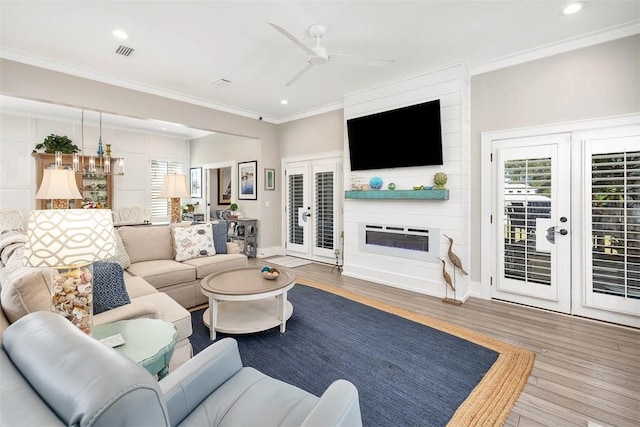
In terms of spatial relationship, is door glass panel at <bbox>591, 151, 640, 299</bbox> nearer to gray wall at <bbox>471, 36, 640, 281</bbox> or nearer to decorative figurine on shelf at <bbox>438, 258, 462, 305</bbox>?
gray wall at <bbox>471, 36, 640, 281</bbox>

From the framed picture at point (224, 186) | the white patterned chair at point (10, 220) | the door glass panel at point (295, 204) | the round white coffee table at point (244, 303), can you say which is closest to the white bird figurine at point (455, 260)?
the round white coffee table at point (244, 303)

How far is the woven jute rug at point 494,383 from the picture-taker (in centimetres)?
184

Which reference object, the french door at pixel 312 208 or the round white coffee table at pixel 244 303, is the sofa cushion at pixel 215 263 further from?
the french door at pixel 312 208

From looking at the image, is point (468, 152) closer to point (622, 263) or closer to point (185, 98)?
point (622, 263)

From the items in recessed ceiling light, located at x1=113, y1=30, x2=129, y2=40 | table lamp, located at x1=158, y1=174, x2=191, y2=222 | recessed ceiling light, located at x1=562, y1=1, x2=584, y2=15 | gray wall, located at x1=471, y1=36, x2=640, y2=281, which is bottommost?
table lamp, located at x1=158, y1=174, x2=191, y2=222

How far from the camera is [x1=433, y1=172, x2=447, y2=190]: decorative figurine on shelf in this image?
3892 millimetres

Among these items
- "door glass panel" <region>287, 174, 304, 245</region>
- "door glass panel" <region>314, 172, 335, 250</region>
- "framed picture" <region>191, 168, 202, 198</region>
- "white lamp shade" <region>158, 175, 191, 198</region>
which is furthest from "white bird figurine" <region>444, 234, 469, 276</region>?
"framed picture" <region>191, 168, 202, 198</region>

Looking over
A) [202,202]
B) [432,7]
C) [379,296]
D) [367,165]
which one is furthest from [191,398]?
[202,202]

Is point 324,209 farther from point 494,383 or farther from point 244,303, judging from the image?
point 494,383

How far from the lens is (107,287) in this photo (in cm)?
202

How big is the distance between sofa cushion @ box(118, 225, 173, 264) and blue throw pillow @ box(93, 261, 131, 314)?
1902mm

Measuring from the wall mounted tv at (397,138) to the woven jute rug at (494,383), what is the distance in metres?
2.12

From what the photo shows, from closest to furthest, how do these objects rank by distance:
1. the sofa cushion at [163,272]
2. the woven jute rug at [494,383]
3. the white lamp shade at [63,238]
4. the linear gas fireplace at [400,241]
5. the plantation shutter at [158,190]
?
the white lamp shade at [63,238] → the woven jute rug at [494,383] → the sofa cushion at [163,272] → the linear gas fireplace at [400,241] → the plantation shutter at [158,190]

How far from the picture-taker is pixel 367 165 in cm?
468
